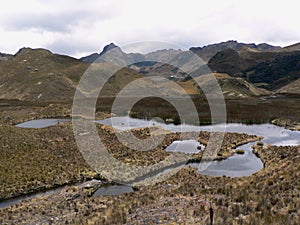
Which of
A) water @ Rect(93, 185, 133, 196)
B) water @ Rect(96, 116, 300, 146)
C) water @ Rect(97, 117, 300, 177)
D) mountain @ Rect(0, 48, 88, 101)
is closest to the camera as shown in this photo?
water @ Rect(93, 185, 133, 196)

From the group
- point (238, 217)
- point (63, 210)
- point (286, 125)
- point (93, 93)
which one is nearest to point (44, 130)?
point (63, 210)

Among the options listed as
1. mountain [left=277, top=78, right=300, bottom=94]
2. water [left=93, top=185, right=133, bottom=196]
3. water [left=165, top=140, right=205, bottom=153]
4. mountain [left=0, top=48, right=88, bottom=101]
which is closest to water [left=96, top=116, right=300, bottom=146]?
water [left=165, top=140, right=205, bottom=153]

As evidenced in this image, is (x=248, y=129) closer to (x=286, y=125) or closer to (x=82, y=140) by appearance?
(x=286, y=125)

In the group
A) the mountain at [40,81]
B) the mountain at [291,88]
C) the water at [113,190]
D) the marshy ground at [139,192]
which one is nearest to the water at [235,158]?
the water at [113,190]

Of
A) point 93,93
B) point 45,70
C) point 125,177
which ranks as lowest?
point 125,177

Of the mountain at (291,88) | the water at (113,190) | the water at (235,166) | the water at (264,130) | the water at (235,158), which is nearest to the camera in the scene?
the water at (113,190)

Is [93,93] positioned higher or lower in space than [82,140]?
higher

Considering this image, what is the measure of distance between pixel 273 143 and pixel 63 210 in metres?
35.5

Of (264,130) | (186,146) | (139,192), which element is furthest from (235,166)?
(264,130)

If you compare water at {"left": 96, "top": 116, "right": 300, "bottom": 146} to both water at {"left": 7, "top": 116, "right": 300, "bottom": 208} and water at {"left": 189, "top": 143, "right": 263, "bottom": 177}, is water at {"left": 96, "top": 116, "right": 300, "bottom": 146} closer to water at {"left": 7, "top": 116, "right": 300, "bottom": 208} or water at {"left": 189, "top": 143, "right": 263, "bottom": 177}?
water at {"left": 7, "top": 116, "right": 300, "bottom": 208}

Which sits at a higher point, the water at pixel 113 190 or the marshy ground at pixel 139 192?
the marshy ground at pixel 139 192

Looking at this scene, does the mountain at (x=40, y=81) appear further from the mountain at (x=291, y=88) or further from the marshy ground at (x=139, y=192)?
the mountain at (x=291, y=88)

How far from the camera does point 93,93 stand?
152 metres

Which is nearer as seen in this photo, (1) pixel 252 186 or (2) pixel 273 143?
(1) pixel 252 186
